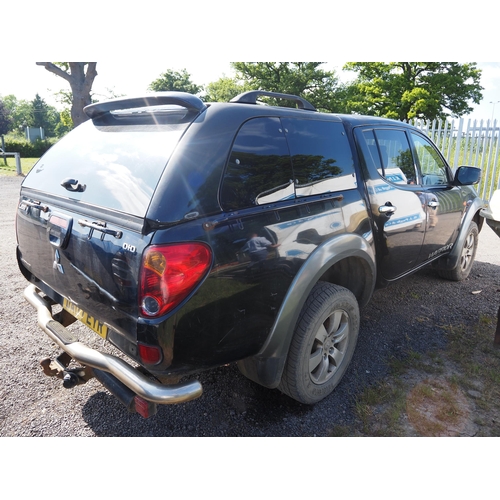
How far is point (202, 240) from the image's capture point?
6.10ft

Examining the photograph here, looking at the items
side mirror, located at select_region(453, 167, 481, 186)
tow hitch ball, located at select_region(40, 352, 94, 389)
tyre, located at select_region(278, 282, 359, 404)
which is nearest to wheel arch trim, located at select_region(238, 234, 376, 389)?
tyre, located at select_region(278, 282, 359, 404)

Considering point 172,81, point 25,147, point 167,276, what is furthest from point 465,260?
point 172,81

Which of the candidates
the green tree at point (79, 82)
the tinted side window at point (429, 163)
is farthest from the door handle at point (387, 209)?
the green tree at point (79, 82)

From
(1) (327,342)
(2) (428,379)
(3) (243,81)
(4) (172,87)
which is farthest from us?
(4) (172,87)

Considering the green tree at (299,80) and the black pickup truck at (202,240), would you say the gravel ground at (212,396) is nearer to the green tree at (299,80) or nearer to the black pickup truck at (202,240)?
the black pickup truck at (202,240)

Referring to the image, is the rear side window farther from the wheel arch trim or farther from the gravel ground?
the gravel ground

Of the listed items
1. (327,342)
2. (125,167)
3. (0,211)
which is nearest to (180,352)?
(125,167)

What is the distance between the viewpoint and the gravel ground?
2471 mm

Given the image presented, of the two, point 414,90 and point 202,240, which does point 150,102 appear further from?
point 414,90

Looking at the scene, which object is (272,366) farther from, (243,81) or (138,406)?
(243,81)

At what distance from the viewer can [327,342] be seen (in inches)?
107

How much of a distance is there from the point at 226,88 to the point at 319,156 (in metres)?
34.3

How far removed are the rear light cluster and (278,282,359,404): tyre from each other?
36.9 inches

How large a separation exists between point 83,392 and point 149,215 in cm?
168
